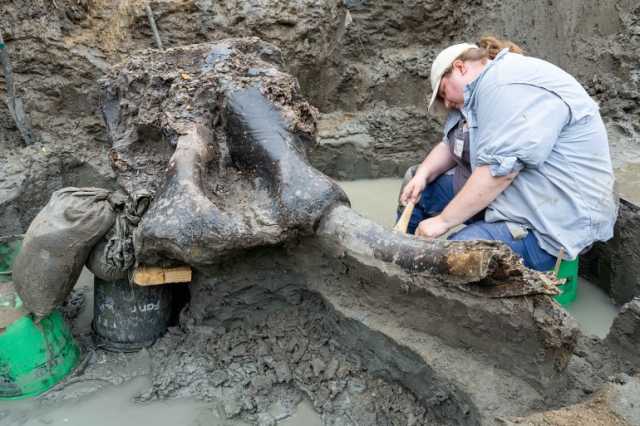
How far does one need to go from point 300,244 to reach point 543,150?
105 cm

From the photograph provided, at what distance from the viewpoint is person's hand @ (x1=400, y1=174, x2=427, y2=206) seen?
2916mm

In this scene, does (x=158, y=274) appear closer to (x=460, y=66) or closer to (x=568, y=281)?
(x=460, y=66)

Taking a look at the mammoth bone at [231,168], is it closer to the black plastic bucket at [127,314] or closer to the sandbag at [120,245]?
the sandbag at [120,245]

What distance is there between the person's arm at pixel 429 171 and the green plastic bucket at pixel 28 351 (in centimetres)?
185

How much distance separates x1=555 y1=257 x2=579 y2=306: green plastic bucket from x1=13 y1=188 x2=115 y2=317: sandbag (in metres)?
2.10

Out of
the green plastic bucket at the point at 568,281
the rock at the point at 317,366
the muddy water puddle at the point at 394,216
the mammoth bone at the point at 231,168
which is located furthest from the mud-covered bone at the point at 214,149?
the muddy water puddle at the point at 394,216

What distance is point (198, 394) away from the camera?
7.17 ft

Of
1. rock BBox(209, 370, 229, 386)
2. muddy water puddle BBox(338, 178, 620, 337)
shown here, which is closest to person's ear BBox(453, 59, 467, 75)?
muddy water puddle BBox(338, 178, 620, 337)

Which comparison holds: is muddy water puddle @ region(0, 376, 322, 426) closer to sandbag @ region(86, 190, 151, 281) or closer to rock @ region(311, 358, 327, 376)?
rock @ region(311, 358, 327, 376)

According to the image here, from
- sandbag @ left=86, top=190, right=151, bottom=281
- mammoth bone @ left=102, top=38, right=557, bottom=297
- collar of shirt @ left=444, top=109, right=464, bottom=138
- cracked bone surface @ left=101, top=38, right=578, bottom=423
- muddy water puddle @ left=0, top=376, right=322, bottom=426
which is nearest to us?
cracked bone surface @ left=101, top=38, right=578, bottom=423

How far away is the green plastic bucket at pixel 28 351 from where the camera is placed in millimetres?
2123

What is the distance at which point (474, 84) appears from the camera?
7.64 ft

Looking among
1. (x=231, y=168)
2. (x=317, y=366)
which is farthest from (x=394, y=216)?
(x=317, y=366)

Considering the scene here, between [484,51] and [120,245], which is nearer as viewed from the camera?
[120,245]
